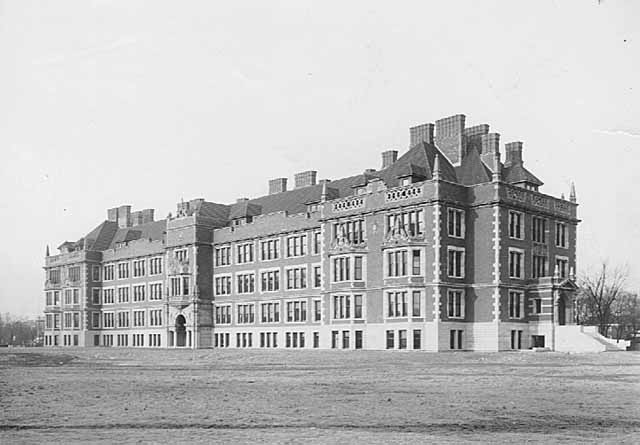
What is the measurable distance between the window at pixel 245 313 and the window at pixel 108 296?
2289cm

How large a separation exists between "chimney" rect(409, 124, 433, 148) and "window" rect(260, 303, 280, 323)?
58.4 feet

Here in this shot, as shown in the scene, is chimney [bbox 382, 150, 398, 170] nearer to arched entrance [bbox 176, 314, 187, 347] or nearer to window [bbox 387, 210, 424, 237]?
window [bbox 387, 210, 424, 237]

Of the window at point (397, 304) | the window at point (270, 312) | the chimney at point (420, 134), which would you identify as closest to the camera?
the window at point (397, 304)

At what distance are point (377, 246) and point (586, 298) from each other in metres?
51.4

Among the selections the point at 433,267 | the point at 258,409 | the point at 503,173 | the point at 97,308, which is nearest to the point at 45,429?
the point at 258,409

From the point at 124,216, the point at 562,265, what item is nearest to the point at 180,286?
the point at 124,216

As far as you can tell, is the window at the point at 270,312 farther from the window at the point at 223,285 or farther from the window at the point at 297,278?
the window at the point at 223,285

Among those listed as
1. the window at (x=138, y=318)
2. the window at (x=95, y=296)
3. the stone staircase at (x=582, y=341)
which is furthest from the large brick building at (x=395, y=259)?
the window at (x=95, y=296)

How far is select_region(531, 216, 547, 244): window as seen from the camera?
5272cm

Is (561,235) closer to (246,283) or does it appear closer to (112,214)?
(246,283)

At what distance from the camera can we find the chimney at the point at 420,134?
5638 cm

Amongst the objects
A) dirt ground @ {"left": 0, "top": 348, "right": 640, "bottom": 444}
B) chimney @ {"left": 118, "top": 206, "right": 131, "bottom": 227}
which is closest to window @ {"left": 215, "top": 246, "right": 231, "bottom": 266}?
chimney @ {"left": 118, "top": 206, "right": 131, "bottom": 227}

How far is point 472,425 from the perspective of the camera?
530 inches

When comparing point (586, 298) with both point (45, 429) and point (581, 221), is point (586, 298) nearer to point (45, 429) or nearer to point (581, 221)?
point (581, 221)
